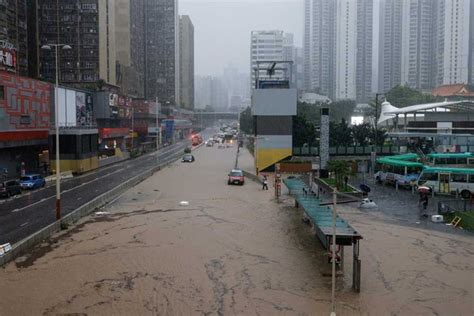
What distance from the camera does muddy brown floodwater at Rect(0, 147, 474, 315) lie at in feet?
49.4

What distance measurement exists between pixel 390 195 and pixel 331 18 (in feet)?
543

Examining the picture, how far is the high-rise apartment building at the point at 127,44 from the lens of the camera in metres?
109

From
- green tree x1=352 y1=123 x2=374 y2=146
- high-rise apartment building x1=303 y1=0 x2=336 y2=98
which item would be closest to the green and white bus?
green tree x1=352 y1=123 x2=374 y2=146

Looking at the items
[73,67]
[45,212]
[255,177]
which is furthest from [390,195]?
[73,67]

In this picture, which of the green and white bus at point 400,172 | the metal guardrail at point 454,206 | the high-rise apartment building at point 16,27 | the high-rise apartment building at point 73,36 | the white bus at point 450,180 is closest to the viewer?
the metal guardrail at point 454,206

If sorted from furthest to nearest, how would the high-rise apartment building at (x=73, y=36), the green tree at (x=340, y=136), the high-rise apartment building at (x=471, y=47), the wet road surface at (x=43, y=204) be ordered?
the high-rise apartment building at (x=471, y=47), the high-rise apartment building at (x=73, y=36), the green tree at (x=340, y=136), the wet road surface at (x=43, y=204)

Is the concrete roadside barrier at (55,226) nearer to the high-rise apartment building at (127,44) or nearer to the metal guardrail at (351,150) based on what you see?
the metal guardrail at (351,150)

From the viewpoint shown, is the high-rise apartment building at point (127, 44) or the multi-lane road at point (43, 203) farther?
the high-rise apartment building at point (127, 44)

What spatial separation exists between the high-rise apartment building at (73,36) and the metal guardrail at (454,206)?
205 feet

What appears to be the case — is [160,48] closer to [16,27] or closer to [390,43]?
[390,43]

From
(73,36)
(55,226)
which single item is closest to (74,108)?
(73,36)

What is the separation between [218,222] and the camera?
27453 mm

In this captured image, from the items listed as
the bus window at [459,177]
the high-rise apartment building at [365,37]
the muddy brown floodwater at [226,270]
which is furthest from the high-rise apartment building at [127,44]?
the high-rise apartment building at [365,37]

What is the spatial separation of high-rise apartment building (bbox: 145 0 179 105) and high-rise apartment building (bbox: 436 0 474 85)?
245 feet
